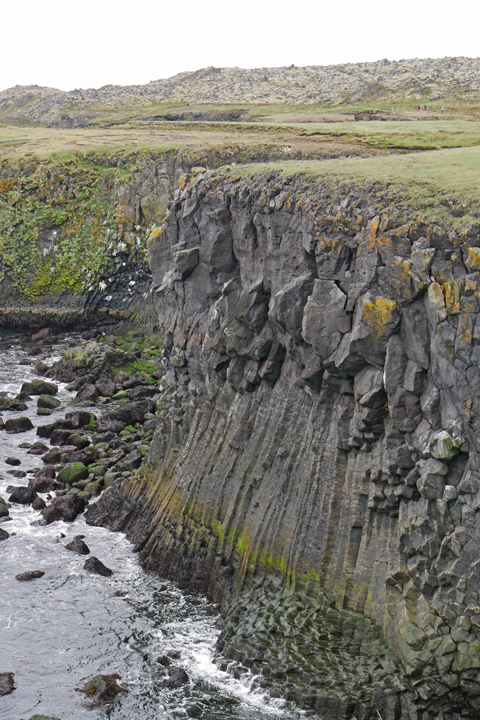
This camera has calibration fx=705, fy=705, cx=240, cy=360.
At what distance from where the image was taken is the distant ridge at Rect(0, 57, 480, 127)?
102188 millimetres

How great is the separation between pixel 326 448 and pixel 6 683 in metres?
12.6

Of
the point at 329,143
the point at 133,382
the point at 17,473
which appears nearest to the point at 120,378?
the point at 133,382

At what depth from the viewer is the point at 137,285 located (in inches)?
2734

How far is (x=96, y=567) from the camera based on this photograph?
29172 mm

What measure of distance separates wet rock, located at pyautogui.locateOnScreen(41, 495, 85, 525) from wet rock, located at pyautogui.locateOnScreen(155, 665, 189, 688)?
43.0 ft

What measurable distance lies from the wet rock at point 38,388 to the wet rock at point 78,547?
22.7 metres

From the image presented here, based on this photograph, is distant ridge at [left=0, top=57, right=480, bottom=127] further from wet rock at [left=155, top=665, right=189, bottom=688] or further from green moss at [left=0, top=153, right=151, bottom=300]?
wet rock at [left=155, top=665, right=189, bottom=688]

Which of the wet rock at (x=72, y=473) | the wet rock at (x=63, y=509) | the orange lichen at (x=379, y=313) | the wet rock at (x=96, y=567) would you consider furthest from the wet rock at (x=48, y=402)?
the orange lichen at (x=379, y=313)

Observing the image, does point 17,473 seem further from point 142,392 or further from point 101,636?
point 101,636

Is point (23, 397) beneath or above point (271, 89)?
beneath

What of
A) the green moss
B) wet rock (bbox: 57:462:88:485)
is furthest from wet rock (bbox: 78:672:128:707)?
the green moss

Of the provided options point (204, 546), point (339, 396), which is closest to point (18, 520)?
point (204, 546)

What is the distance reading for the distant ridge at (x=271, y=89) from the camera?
10219cm

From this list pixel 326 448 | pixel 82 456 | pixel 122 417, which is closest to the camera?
pixel 326 448
